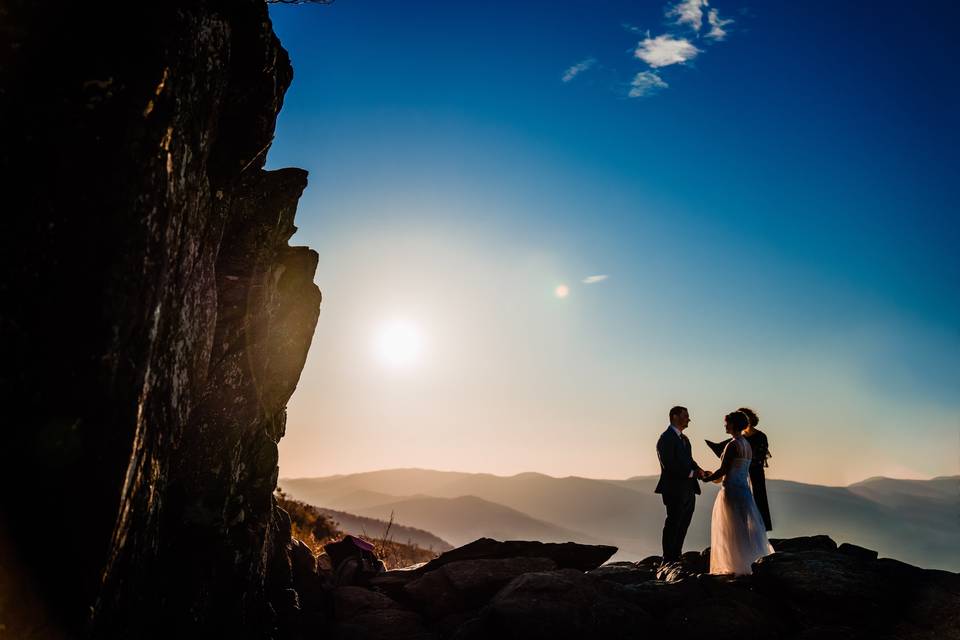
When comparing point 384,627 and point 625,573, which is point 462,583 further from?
point 625,573

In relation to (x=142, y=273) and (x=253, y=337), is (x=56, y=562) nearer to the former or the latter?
(x=142, y=273)

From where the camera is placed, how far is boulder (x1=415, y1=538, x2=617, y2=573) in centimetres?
1221

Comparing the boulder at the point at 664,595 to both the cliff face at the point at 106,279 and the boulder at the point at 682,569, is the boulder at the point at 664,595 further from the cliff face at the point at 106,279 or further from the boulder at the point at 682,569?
the cliff face at the point at 106,279

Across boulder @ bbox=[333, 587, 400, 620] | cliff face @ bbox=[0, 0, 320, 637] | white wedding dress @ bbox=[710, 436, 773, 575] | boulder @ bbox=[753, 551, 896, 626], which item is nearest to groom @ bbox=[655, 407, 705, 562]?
white wedding dress @ bbox=[710, 436, 773, 575]

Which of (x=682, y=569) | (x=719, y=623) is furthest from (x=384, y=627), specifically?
(x=682, y=569)

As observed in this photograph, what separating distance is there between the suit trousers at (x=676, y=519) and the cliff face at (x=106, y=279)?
10105mm

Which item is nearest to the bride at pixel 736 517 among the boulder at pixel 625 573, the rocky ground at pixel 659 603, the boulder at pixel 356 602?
the rocky ground at pixel 659 603

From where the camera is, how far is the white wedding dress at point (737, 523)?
10828 mm

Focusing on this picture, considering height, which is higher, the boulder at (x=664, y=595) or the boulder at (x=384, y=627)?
the boulder at (x=664, y=595)

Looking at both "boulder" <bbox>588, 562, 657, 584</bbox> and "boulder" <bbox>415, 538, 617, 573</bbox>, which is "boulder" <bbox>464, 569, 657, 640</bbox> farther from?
"boulder" <bbox>415, 538, 617, 573</bbox>

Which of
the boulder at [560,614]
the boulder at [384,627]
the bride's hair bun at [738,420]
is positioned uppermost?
the bride's hair bun at [738,420]

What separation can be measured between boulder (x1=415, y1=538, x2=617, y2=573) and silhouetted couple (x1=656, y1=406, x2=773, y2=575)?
5.91 feet

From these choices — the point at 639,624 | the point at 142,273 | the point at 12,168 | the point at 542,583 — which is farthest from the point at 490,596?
the point at 12,168

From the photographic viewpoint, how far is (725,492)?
11.3 m
